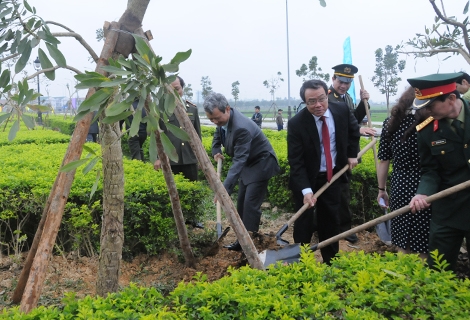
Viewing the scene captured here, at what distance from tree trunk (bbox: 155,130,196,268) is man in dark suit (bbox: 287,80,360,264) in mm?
990

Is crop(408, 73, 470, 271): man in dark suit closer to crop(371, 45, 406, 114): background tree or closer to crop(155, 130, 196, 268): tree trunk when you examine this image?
crop(155, 130, 196, 268): tree trunk

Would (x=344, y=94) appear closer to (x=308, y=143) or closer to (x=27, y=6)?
(x=308, y=143)

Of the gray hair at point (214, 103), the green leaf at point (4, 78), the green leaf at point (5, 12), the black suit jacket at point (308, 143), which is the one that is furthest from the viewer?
the gray hair at point (214, 103)

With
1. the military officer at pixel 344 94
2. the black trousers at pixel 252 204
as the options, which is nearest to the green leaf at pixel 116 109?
the black trousers at pixel 252 204

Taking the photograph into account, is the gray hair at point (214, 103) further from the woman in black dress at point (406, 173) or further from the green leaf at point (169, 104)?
the green leaf at point (169, 104)

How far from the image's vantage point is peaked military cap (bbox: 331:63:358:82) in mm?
5340

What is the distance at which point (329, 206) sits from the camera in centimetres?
427

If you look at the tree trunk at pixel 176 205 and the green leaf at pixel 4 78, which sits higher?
the green leaf at pixel 4 78

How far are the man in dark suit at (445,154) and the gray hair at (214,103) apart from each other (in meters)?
1.86

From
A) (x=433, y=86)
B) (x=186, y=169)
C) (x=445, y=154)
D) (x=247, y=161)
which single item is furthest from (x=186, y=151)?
(x=433, y=86)

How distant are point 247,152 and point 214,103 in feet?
1.86

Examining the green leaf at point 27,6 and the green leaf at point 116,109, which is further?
the green leaf at point 27,6

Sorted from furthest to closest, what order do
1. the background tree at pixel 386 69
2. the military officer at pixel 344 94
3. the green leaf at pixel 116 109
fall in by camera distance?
the background tree at pixel 386 69
the military officer at pixel 344 94
the green leaf at pixel 116 109

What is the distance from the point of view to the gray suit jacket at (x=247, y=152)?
4.65m
